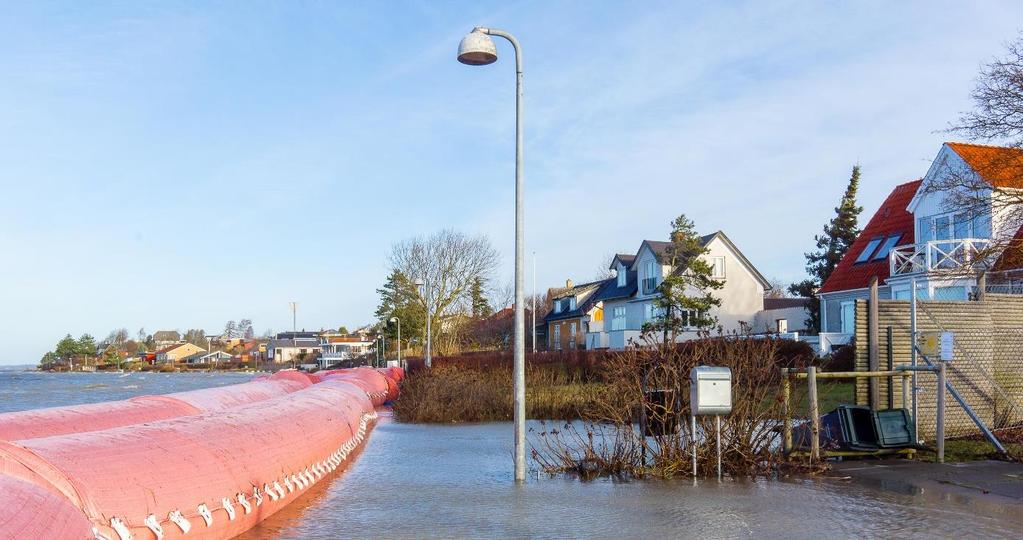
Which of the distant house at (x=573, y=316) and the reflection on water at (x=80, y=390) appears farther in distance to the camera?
the distant house at (x=573, y=316)

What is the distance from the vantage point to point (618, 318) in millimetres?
64688

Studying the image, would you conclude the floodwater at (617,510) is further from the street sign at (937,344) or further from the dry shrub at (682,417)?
the street sign at (937,344)

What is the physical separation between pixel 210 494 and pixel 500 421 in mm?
15110

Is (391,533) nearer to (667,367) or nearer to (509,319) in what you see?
(667,367)

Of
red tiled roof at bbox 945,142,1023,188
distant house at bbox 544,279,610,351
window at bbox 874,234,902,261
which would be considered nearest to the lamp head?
red tiled roof at bbox 945,142,1023,188

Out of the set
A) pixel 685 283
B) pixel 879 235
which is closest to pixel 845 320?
pixel 879 235

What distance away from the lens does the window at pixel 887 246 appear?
38500mm

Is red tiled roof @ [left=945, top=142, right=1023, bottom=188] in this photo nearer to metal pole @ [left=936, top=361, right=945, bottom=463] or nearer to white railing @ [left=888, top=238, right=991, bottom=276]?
white railing @ [left=888, top=238, right=991, bottom=276]

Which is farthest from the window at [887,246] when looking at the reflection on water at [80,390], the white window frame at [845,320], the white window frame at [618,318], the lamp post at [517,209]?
the reflection on water at [80,390]

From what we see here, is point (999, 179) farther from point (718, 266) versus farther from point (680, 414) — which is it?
point (718, 266)

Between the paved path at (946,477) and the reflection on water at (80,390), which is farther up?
the paved path at (946,477)

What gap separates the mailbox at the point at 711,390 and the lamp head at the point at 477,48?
14.7 ft

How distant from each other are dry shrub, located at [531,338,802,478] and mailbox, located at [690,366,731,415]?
79 centimetres

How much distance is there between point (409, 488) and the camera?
11445 millimetres
